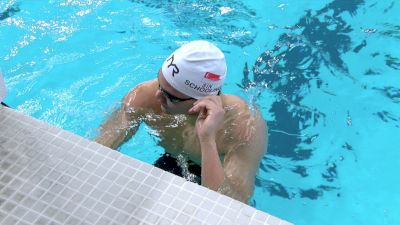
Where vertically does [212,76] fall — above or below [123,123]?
above

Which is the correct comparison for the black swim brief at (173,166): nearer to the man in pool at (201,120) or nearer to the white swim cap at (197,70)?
the man in pool at (201,120)

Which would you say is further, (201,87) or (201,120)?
(201,87)

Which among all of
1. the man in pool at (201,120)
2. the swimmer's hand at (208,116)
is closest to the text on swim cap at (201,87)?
the man in pool at (201,120)

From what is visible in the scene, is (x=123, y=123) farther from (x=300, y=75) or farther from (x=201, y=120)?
(x=300, y=75)

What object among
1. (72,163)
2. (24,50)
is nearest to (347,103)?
(24,50)

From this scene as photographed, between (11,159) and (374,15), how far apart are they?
5.09m

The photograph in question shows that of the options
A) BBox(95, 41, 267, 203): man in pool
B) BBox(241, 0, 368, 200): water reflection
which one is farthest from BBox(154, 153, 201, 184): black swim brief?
BBox(241, 0, 368, 200): water reflection

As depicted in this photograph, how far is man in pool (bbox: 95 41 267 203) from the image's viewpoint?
9.75ft

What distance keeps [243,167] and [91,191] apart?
165cm

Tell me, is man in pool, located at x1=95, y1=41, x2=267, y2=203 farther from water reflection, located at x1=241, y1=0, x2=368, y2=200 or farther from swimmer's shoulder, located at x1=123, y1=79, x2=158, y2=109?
water reflection, located at x1=241, y1=0, x2=368, y2=200

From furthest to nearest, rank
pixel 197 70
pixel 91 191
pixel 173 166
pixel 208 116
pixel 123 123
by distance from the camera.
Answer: pixel 173 166, pixel 123 123, pixel 197 70, pixel 208 116, pixel 91 191

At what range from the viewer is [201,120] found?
2898 millimetres

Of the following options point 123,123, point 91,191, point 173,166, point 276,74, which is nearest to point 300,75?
point 276,74

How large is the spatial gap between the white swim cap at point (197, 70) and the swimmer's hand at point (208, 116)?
35 cm
